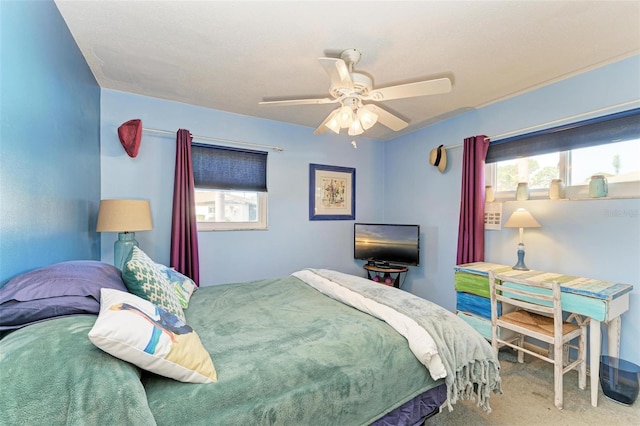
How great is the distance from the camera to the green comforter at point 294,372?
3.16 feet

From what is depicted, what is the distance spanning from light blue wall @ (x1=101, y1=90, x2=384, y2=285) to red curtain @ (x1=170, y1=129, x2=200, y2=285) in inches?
5.7

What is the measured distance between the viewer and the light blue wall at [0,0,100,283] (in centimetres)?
109

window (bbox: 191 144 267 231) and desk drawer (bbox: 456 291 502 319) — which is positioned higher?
window (bbox: 191 144 267 231)

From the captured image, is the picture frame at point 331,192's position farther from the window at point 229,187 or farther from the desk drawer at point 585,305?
the desk drawer at point 585,305

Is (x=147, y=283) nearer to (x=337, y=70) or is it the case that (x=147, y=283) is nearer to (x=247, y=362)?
(x=247, y=362)

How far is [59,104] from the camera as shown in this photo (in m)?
1.57

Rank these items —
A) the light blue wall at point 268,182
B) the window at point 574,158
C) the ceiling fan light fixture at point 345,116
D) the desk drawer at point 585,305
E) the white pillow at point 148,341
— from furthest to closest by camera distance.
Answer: the light blue wall at point 268,182 < the window at point 574,158 < the ceiling fan light fixture at point 345,116 < the desk drawer at point 585,305 < the white pillow at point 148,341

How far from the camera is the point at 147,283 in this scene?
57.2 inches

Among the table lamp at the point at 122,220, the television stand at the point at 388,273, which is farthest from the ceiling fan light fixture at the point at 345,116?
the television stand at the point at 388,273

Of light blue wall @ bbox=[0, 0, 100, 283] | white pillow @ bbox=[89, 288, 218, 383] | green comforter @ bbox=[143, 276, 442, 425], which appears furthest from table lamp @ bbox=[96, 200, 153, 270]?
white pillow @ bbox=[89, 288, 218, 383]

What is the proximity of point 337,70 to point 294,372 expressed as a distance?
1537 millimetres

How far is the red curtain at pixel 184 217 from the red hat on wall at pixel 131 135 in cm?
34

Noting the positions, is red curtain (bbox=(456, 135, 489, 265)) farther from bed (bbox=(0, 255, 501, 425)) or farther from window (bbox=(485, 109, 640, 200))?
bed (bbox=(0, 255, 501, 425))

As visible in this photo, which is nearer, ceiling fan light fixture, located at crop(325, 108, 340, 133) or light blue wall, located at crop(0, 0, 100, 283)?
light blue wall, located at crop(0, 0, 100, 283)
